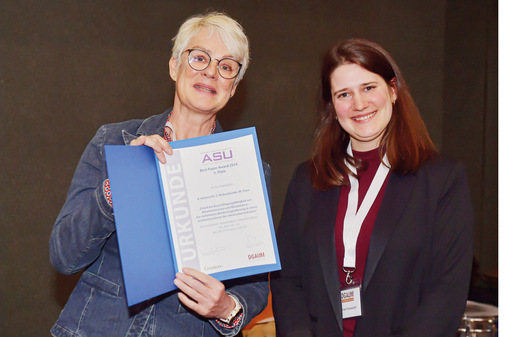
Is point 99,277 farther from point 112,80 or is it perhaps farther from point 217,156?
point 112,80

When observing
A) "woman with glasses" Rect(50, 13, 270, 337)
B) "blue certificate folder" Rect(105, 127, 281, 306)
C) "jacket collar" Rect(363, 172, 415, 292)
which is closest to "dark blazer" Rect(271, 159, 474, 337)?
"jacket collar" Rect(363, 172, 415, 292)

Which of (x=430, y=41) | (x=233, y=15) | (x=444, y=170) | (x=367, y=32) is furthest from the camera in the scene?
(x=430, y=41)

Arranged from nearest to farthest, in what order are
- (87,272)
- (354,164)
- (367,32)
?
(87,272), (354,164), (367,32)

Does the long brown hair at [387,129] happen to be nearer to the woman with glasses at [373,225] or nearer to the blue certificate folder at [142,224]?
the woman with glasses at [373,225]

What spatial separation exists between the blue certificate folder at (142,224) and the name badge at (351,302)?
0.40m

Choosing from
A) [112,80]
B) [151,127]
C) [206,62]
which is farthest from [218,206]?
[112,80]

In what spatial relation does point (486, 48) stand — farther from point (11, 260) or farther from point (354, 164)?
point (11, 260)

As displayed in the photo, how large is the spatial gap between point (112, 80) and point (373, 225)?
8.47 feet

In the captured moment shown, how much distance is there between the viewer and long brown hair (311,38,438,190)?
6.58ft

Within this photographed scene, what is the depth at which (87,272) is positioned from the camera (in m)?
1.78

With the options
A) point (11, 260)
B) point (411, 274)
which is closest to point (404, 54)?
point (411, 274)

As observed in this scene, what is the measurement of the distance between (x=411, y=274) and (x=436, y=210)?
0.26 m

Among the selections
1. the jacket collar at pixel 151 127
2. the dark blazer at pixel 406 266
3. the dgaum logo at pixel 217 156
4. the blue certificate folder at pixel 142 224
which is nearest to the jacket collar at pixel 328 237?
the dark blazer at pixel 406 266

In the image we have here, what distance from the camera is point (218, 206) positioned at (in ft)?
5.43
